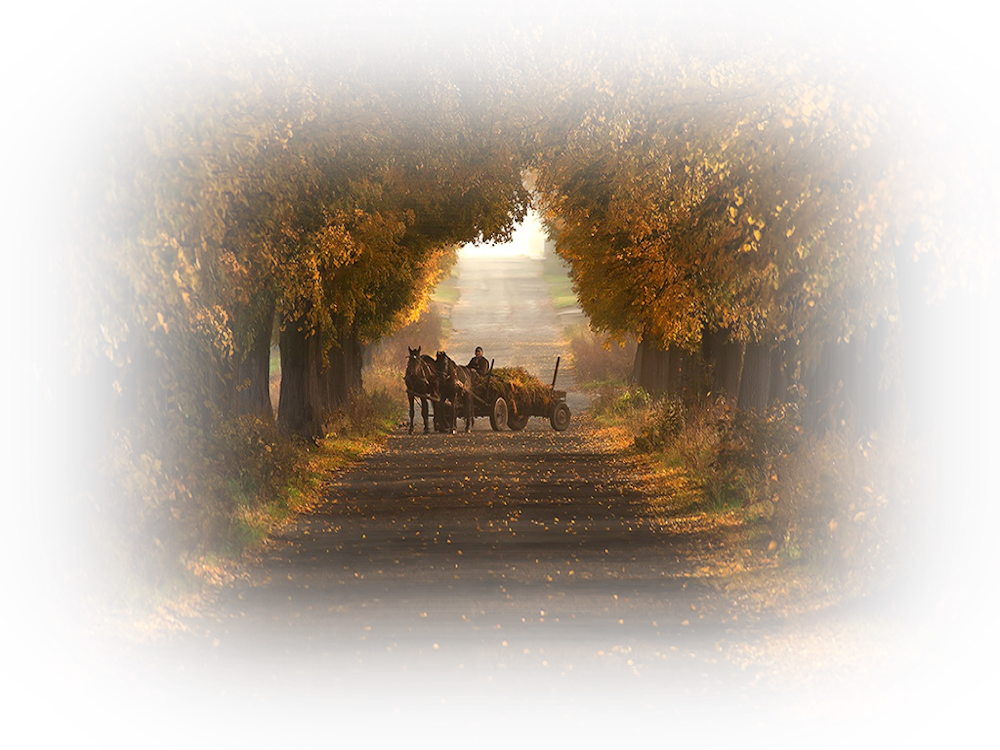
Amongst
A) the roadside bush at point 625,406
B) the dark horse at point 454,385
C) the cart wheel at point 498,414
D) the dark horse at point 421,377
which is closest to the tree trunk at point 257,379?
the dark horse at point 421,377

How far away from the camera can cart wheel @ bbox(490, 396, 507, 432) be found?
3741 centimetres

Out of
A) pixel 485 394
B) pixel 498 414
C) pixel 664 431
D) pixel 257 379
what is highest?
pixel 257 379

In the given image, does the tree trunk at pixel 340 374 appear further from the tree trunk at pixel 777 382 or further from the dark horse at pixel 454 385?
the tree trunk at pixel 777 382

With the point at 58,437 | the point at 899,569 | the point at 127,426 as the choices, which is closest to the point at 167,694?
the point at 58,437

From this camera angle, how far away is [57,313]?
31.4 ft

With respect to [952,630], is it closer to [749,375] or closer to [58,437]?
[58,437]

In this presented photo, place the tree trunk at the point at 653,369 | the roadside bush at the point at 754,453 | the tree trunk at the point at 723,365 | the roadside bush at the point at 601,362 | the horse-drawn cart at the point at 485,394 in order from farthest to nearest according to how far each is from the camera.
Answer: the roadside bush at the point at 601,362 < the tree trunk at the point at 653,369 < the horse-drawn cart at the point at 485,394 < the tree trunk at the point at 723,365 < the roadside bush at the point at 754,453

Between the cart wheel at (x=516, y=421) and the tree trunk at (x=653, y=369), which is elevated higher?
the tree trunk at (x=653, y=369)

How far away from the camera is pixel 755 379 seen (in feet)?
86.4

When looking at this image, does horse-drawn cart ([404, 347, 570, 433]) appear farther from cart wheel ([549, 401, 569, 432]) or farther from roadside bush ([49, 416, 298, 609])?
roadside bush ([49, 416, 298, 609])

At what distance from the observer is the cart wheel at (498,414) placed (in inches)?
1473

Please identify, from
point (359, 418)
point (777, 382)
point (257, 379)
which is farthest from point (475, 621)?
point (359, 418)

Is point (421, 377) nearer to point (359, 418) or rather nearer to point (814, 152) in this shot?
point (359, 418)

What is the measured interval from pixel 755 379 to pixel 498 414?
12.3 metres
